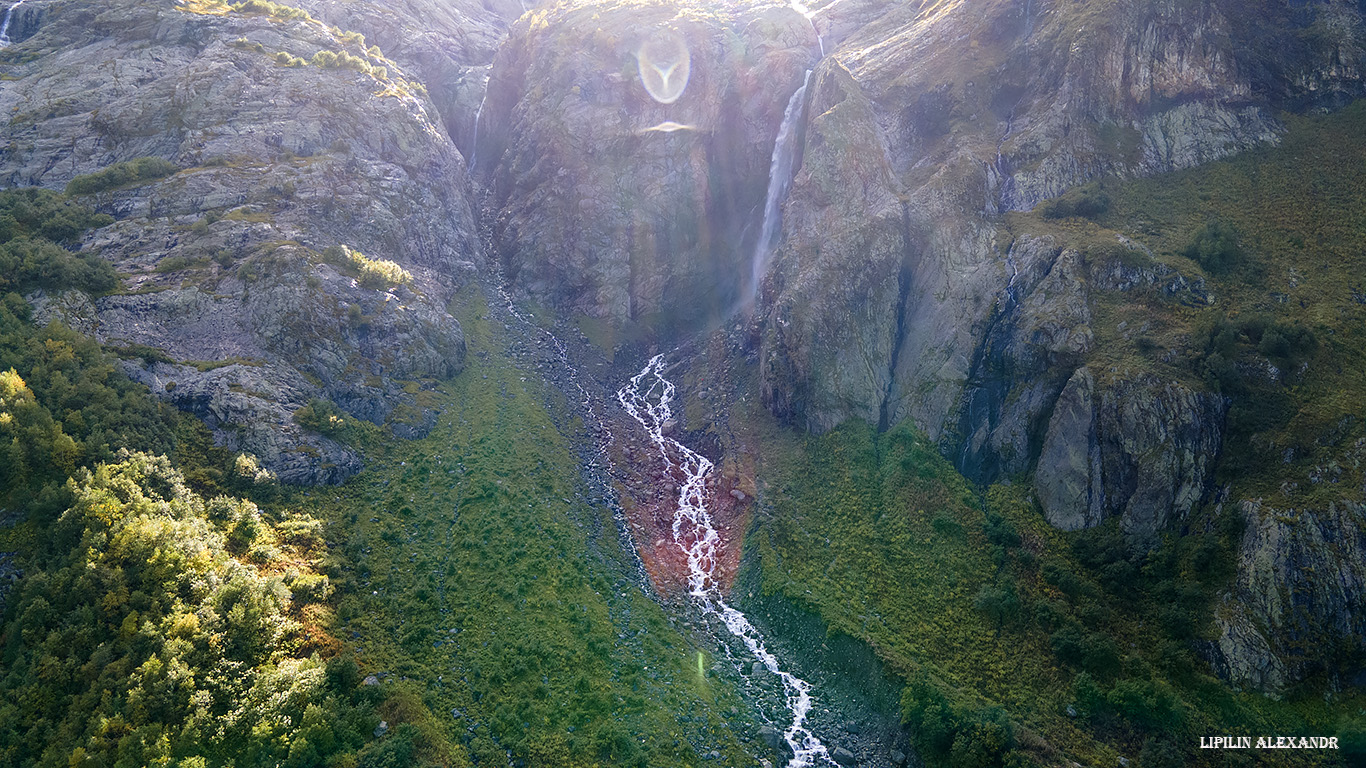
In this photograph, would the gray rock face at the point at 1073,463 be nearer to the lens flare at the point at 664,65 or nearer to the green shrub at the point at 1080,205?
the green shrub at the point at 1080,205

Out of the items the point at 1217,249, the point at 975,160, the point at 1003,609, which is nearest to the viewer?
the point at 1003,609

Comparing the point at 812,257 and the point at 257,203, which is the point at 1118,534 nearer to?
the point at 812,257

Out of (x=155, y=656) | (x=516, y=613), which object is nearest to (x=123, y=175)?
(x=155, y=656)

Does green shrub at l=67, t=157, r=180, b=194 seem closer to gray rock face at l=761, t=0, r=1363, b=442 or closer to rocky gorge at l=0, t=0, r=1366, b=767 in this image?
rocky gorge at l=0, t=0, r=1366, b=767

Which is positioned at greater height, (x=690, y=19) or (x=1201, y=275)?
(x=690, y=19)

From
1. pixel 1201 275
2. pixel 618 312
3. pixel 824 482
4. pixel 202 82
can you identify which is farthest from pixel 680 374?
pixel 202 82

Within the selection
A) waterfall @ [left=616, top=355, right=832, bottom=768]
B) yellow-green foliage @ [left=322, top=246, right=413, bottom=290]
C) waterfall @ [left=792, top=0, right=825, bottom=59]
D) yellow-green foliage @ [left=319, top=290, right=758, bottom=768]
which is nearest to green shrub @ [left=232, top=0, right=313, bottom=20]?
yellow-green foliage @ [left=322, top=246, right=413, bottom=290]

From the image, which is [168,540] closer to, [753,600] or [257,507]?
[257,507]
